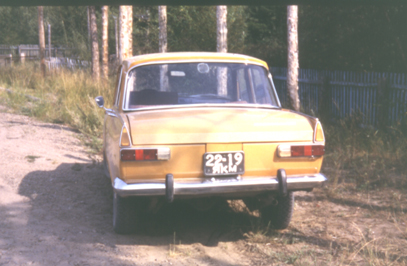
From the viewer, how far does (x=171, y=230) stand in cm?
489

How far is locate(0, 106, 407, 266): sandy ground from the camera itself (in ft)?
13.2

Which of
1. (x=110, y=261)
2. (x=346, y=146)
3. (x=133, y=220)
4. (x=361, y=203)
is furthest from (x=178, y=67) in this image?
(x=346, y=146)

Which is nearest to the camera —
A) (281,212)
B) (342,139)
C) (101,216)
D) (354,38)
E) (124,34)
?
(281,212)

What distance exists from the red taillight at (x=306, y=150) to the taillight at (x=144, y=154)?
3.64 feet

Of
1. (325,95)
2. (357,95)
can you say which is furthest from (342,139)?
(325,95)

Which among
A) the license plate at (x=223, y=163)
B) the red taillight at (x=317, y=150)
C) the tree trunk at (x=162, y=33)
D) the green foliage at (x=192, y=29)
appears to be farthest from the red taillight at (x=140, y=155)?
the green foliage at (x=192, y=29)

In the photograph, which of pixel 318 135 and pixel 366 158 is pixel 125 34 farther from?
pixel 318 135

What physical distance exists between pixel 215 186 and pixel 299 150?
0.80 metres

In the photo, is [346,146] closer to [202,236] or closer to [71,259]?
[202,236]

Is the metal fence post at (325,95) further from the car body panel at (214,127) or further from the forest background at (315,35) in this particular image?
the car body panel at (214,127)

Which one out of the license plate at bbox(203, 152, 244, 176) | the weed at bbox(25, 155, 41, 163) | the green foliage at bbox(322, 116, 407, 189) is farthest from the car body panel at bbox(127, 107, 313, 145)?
the weed at bbox(25, 155, 41, 163)

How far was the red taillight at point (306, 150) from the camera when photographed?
410cm

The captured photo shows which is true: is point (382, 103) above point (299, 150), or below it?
below

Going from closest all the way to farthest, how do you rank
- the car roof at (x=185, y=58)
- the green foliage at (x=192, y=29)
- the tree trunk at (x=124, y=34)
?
the car roof at (x=185, y=58), the tree trunk at (x=124, y=34), the green foliage at (x=192, y=29)
